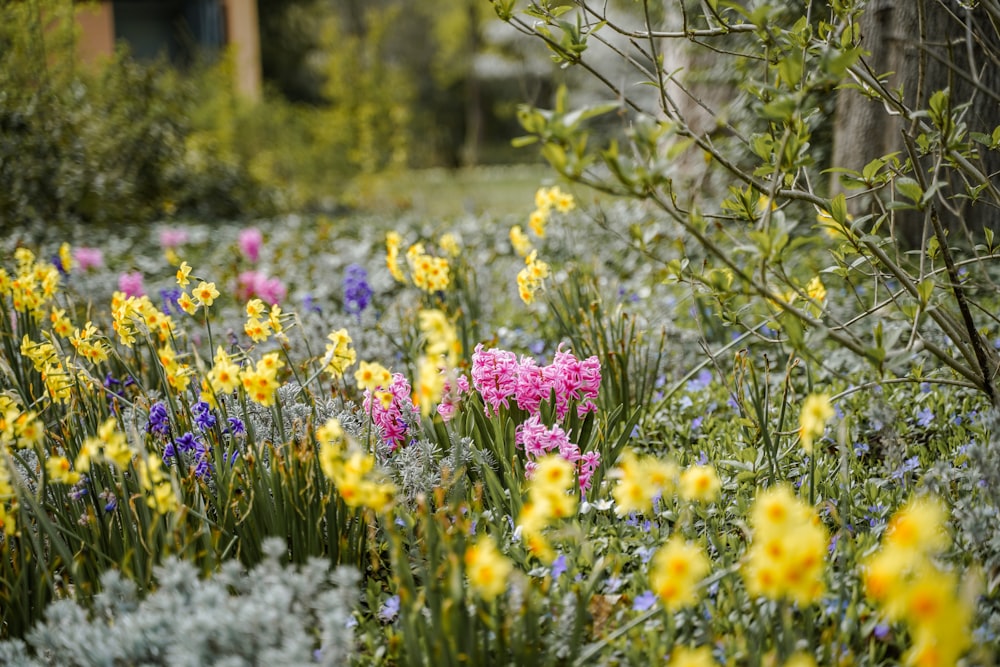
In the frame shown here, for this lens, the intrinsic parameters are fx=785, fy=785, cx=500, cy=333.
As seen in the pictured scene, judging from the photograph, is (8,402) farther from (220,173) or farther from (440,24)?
(440,24)

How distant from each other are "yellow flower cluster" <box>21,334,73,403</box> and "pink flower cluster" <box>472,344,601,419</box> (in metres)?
1.10

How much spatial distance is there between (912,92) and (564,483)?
9.98 ft

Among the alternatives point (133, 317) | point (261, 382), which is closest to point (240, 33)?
point (133, 317)

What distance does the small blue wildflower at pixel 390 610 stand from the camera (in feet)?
5.65

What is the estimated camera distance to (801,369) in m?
3.27

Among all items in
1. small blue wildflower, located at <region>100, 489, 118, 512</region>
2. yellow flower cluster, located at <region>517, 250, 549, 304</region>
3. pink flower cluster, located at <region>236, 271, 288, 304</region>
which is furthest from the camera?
pink flower cluster, located at <region>236, 271, 288, 304</region>

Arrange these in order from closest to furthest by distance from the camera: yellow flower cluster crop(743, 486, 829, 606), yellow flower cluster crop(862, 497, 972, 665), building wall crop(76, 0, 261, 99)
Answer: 1. yellow flower cluster crop(862, 497, 972, 665)
2. yellow flower cluster crop(743, 486, 829, 606)
3. building wall crop(76, 0, 261, 99)

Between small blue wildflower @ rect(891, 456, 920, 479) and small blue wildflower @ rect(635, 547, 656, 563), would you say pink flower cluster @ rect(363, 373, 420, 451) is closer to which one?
small blue wildflower @ rect(635, 547, 656, 563)

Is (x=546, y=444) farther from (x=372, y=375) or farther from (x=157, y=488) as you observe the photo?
(x=157, y=488)

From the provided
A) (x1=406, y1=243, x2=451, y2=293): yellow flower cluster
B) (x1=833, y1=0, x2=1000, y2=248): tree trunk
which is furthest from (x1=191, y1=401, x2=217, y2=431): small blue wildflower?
(x1=833, y1=0, x2=1000, y2=248): tree trunk

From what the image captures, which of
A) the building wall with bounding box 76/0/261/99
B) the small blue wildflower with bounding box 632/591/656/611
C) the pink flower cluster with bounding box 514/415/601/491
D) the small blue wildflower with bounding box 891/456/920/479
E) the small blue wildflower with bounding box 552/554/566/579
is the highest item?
the building wall with bounding box 76/0/261/99

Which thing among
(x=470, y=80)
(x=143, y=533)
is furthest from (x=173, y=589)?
(x=470, y=80)

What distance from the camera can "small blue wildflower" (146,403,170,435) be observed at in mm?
2139

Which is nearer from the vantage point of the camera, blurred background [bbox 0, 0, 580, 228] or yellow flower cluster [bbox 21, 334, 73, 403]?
yellow flower cluster [bbox 21, 334, 73, 403]
